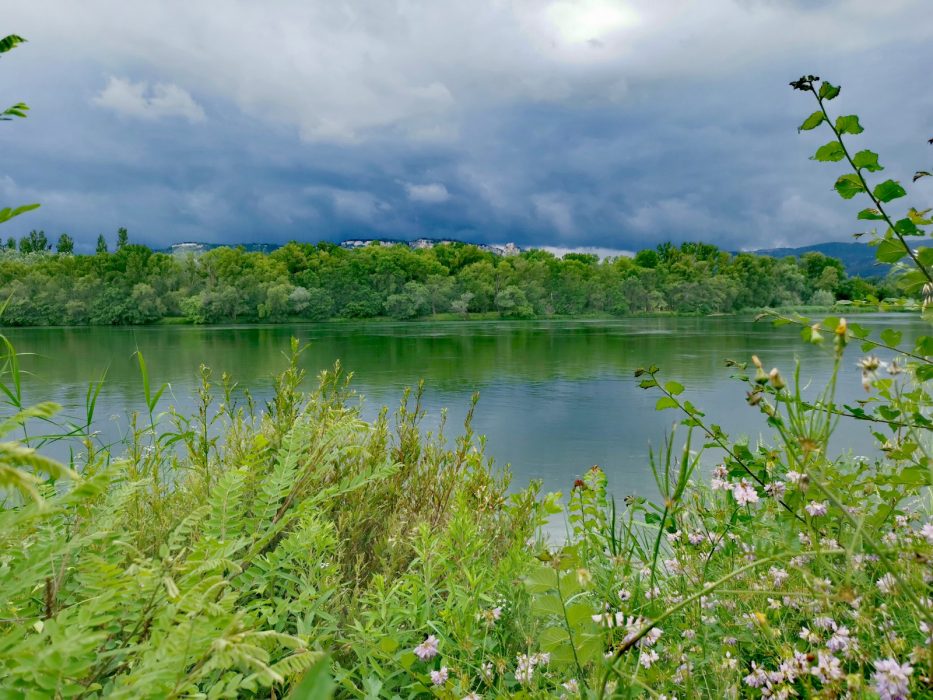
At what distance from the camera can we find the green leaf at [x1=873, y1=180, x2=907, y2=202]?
6.66 ft

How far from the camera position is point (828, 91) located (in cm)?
196

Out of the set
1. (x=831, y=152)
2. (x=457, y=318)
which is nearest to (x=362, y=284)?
(x=457, y=318)

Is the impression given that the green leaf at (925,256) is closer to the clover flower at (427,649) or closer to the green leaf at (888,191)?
Result: the green leaf at (888,191)

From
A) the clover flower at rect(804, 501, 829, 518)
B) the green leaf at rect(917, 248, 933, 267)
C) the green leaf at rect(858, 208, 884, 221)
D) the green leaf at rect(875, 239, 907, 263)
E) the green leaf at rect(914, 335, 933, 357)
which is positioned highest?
the green leaf at rect(858, 208, 884, 221)

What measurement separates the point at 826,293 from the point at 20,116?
8762 cm

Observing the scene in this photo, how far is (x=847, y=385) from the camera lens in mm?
18781

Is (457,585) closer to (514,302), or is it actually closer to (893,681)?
(893,681)

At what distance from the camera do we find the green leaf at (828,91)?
76.7 inches

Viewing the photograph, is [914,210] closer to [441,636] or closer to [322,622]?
[441,636]

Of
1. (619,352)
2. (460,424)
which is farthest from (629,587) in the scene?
(619,352)

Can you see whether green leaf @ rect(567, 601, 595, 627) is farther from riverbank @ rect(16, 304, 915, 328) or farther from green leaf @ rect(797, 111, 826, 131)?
riverbank @ rect(16, 304, 915, 328)

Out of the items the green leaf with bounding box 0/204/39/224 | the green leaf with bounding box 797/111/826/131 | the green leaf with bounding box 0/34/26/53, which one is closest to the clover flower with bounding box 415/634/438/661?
the green leaf with bounding box 0/204/39/224

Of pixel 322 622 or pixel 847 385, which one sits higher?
pixel 322 622

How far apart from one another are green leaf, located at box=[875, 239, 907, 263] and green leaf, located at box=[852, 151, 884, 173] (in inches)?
10.2
